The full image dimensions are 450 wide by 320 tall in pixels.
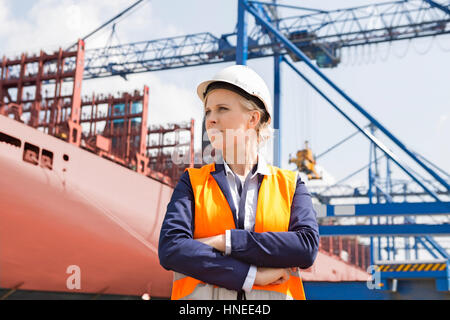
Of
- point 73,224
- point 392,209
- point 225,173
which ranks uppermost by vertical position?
point 392,209

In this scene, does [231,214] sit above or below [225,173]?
below

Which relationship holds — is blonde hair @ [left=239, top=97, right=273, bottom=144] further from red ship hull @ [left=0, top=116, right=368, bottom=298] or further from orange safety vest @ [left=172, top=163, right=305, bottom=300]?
red ship hull @ [left=0, top=116, right=368, bottom=298]

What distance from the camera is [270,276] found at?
1.35m

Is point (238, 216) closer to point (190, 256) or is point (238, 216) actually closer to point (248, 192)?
point (248, 192)

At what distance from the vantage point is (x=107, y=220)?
416 inches

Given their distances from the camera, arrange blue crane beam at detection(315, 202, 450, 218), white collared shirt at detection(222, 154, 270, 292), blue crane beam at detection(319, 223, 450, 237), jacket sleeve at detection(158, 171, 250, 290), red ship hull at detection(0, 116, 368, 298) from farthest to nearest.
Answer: blue crane beam at detection(319, 223, 450, 237)
blue crane beam at detection(315, 202, 450, 218)
red ship hull at detection(0, 116, 368, 298)
white collared shirt at detection(222, 154, 270, 292)
jacket sleeve at detection(158, 171, 250, 290)

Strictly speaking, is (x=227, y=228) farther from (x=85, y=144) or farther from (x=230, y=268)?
(x=85, y=144)

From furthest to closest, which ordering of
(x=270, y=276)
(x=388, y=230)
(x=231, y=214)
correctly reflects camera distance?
1. (x=388, y=230)
2. (x=231, y=214)
3. (x=270, y=276)

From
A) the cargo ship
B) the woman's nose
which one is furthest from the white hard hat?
the cargo ship

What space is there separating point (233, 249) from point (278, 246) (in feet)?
0.41

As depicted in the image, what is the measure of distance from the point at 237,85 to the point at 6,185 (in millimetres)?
8410

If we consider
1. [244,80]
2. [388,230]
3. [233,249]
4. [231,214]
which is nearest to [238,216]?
[231,214]

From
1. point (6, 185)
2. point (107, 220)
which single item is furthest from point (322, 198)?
point (6, 185)

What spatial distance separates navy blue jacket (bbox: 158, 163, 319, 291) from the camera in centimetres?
134
